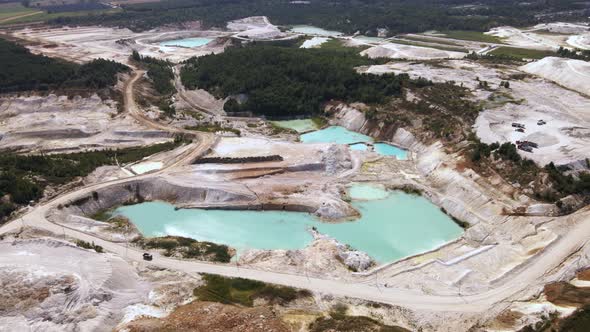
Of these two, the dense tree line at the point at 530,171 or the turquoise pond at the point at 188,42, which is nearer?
the dense tree line at the point at 530,171

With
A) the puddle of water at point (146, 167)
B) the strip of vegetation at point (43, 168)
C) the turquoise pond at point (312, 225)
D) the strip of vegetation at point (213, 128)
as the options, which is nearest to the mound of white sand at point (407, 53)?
the strip of vegetation at point (213, 128)

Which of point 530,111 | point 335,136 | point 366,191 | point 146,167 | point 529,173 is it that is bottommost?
point 366,191

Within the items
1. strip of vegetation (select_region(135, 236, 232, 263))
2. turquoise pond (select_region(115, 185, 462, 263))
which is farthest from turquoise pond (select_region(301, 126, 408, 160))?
strip of vegetation (select_region(135, 236, 232, 263))

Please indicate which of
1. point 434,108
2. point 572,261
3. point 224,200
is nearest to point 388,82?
point 434,108

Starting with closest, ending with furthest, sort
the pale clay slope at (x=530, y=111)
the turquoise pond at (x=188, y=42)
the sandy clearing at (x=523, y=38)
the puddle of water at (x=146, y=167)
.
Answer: the pale clay slope at (x=530, y=111) → the puddle of water at (x=146, y=167) → the sandy clearing at (x=523, y=38) → the turquoise pond at (x=188, y=42)

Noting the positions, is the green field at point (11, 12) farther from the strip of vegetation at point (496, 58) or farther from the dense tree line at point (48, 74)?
the strip of vegetation at point (496, 58)

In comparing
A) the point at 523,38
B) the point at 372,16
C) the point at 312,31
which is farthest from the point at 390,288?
the point at 372,16

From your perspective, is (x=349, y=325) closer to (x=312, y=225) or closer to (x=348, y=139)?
(x=312, y=225)
